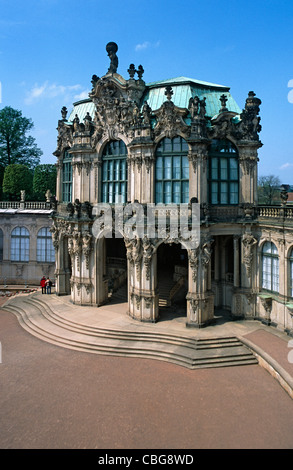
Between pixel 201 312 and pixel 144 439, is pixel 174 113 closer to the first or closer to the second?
pixel 201 312

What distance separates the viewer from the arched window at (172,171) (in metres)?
25.3

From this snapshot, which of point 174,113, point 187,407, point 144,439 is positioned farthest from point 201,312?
point 174,113

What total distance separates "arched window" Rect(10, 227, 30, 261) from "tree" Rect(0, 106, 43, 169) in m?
23.9

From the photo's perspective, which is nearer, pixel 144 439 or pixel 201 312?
pixel 144 439

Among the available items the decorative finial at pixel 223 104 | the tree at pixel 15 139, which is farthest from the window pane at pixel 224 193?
the tree at pixel 15 139

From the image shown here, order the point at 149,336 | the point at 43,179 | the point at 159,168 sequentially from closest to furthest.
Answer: the point at 149,336, the point at 159,168, the point at 43,179

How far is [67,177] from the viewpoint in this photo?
32.4m

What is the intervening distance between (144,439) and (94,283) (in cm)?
1649

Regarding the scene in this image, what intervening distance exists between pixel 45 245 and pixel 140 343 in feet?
70.3

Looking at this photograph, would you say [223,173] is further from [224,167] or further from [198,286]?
[198,286]

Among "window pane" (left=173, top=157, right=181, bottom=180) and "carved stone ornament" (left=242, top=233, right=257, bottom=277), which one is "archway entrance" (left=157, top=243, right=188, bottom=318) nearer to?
"window pane" (left=173, top=157, right=181, bottom=180)

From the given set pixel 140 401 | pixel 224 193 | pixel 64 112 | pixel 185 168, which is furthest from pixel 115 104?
pixel 140 401
